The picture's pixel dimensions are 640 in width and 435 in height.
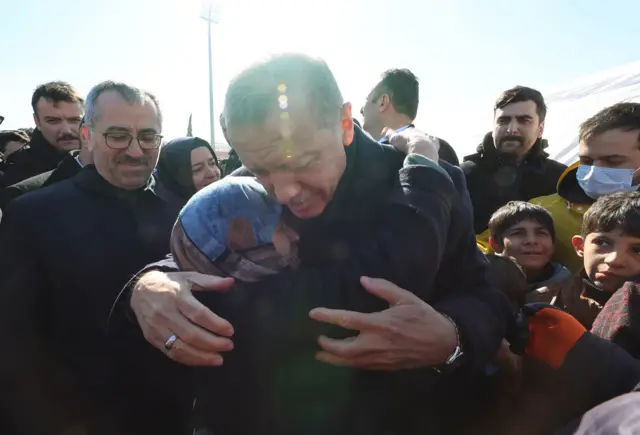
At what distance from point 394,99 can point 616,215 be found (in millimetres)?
1959

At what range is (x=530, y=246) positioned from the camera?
7.25ft

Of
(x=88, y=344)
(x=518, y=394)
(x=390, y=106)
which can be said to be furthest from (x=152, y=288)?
(x=390, y=106)

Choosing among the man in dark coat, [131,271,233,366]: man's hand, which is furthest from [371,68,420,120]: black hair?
[131,271,233,366]: man's hand

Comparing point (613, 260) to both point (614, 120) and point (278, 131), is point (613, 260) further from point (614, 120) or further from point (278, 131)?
point (278, 131)

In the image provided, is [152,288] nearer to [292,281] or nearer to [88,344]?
[292,281]

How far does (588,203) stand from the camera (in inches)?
91.5

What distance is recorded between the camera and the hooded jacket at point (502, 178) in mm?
3318

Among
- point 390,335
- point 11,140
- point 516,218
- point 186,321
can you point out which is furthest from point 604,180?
point 11,140

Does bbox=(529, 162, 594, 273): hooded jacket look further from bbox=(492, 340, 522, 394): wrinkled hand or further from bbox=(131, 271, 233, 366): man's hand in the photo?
bbox=(131, 271, 233, 366): man's hand

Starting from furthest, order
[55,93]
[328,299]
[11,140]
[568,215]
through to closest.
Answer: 1. [11,140]
2. [55,93]
3. [568,215]
4. [328,299]

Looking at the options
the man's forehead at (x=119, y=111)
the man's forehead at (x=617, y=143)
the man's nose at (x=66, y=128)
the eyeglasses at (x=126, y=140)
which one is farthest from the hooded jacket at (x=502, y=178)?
the man's nose at (x=66, y=128)

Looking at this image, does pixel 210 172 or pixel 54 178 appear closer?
pixel 54 178

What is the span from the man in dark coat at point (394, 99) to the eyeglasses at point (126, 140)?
64.8 inches

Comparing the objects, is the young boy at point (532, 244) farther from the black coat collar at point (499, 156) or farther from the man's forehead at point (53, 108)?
the man's forehead at point (53, 108)
